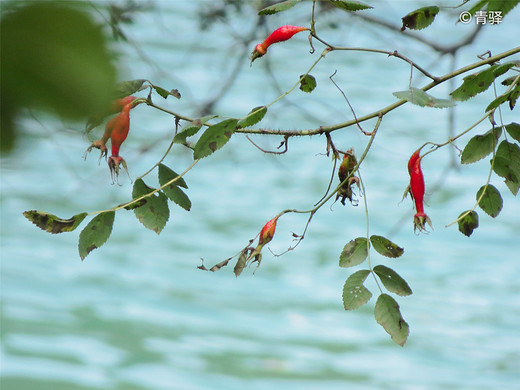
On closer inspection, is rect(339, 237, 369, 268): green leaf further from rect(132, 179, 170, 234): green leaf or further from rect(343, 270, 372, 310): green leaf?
rect(132, 179, 170, 234): green leaf

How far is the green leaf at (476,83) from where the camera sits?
0.69m

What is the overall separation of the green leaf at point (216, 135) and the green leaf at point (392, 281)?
188 millimetres

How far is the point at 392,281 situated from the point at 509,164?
0.59 ft

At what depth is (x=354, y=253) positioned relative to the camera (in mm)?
722

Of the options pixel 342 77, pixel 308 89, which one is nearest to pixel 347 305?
pixel 308 89

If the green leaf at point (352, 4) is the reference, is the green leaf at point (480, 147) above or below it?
below

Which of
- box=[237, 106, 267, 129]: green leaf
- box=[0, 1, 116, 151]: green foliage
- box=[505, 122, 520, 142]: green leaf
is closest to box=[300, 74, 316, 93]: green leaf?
box=[237, 106, 267, 129]: green leaf

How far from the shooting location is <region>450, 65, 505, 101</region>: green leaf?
2.27ft

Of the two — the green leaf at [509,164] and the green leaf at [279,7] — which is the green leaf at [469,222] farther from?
the green leaf at [279,7]

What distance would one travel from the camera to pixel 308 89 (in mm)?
759

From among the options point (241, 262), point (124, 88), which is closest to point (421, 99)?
point (241, 262)

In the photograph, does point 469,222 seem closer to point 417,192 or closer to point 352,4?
point 417,192

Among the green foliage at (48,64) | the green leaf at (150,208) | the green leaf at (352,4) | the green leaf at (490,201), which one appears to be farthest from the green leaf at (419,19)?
the green foliage at (48,64)

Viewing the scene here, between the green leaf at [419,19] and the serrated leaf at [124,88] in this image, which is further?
the green leaf at [419,19]
